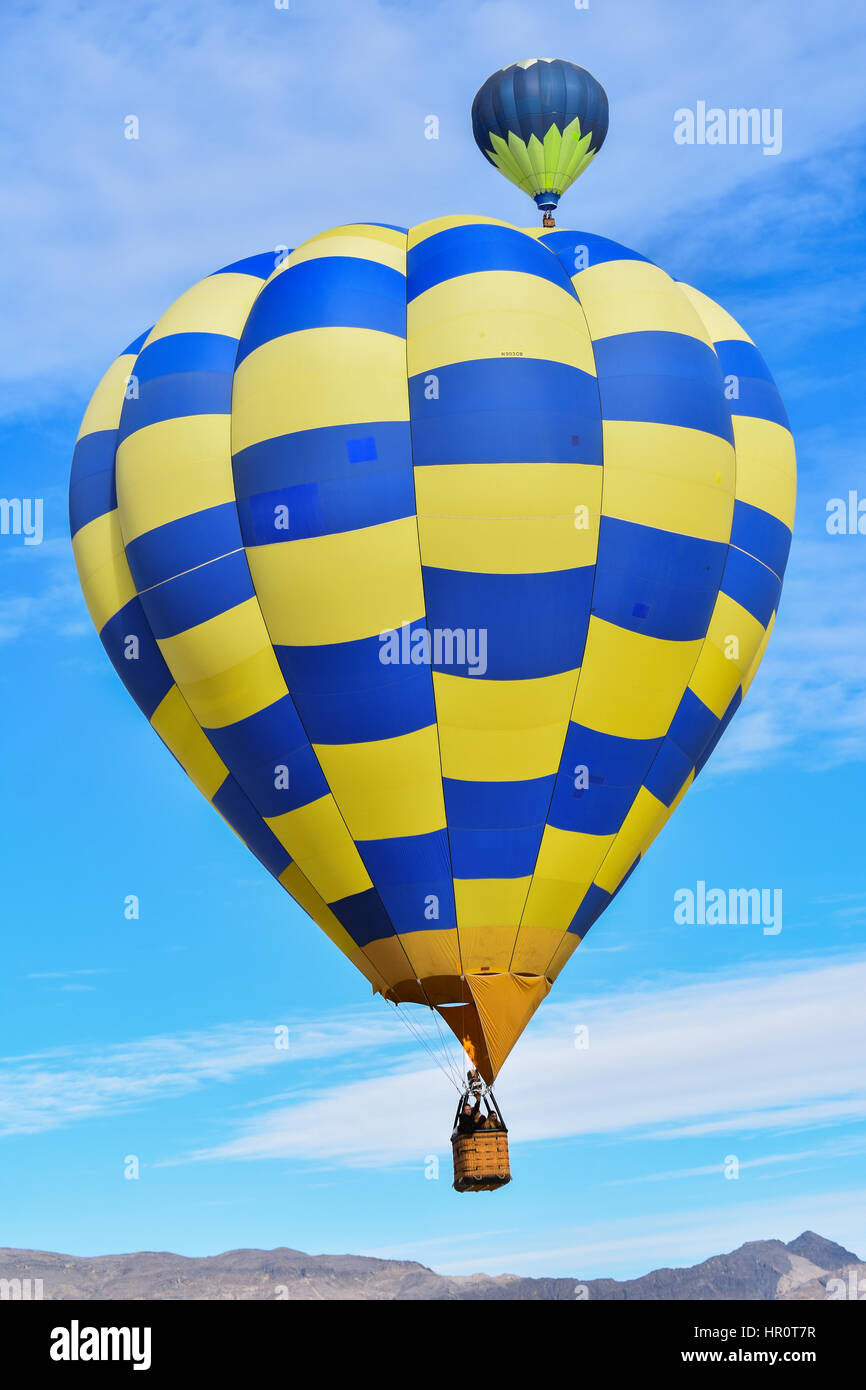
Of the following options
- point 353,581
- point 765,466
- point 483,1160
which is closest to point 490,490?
point 353,581

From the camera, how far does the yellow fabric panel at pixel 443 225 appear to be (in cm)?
1884

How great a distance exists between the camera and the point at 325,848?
1805 cm

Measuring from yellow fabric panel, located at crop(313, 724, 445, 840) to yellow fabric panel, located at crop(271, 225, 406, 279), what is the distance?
4957 mm

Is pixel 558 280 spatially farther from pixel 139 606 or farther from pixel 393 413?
pixel 139 606

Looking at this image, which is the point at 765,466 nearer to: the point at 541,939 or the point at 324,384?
the point at 324,384

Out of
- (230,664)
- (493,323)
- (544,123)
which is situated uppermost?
(544,123)

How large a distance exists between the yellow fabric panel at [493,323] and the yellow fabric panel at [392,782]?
368 cm

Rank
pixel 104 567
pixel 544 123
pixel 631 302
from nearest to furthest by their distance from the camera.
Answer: pixel 631 302, pixel 104 567, pixel 544 123

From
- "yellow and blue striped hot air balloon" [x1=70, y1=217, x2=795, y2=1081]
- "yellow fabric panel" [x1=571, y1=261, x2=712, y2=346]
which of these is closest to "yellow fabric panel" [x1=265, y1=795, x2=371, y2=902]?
"yellow and blue striped hot air balloon" [x1=70, y1=217, x2=795, y2=1081]

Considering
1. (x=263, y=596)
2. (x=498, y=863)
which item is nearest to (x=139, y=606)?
(x=263, y=596)

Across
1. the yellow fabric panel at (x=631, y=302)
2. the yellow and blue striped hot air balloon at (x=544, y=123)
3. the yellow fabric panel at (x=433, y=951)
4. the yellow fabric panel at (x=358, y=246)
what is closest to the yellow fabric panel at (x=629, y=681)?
the yellow fabric panel at (x=433, y=951)

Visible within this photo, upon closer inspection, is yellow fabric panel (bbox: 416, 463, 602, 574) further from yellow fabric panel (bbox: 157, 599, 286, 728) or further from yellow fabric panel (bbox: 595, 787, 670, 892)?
yellow fabric panel (bbox: 595, 787, 670, 892)

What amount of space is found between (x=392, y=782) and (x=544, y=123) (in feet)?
29.3
